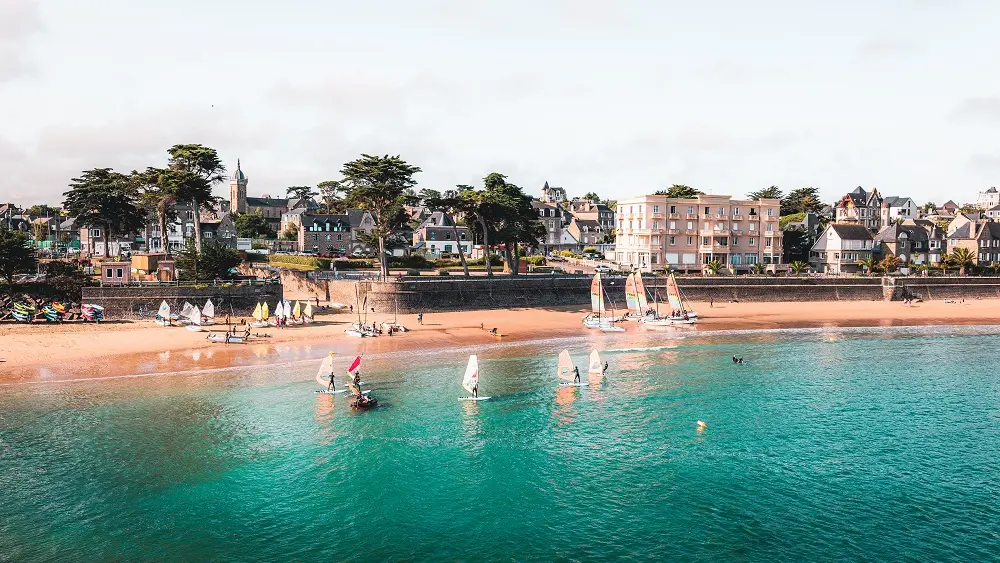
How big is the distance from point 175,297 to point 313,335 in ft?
50.8

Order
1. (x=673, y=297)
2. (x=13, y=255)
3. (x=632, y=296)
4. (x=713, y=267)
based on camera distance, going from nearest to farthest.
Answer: (x=13, y=255) → (x=632, y=296) → (x=673, y=297) → (x=713, y=267)

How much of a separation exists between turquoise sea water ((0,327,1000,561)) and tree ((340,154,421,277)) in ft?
94.8

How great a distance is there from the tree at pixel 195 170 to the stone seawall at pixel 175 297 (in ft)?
54.1

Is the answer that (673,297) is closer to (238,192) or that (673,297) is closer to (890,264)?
(890,264)

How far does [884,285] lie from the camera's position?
8962cm

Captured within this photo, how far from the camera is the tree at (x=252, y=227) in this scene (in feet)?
466

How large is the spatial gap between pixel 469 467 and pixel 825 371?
31.5 meters

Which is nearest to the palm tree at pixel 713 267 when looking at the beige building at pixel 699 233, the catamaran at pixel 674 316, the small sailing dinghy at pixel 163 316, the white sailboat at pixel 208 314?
the beige building at pixel 699 233

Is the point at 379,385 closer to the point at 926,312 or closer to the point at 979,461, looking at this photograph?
the point at 979,461

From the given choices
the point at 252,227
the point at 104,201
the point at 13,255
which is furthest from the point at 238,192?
the point at 13,255

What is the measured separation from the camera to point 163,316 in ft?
203

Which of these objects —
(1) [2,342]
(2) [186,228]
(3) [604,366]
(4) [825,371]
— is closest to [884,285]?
(4) [825,371]

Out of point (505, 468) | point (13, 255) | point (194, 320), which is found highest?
point (13, 255)

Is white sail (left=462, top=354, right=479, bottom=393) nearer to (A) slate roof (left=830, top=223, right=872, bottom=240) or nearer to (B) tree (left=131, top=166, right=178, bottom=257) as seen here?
(B) tree (left=131, top=166, right=178, bottom=257)
